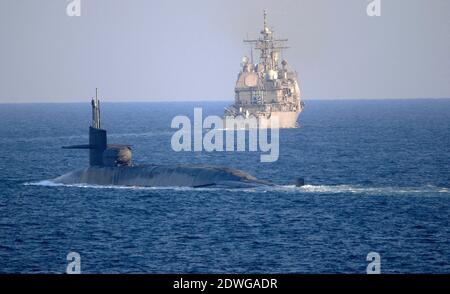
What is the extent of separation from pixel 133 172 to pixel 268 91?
119m

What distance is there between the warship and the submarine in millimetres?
112839

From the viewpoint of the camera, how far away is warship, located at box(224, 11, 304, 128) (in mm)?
185125

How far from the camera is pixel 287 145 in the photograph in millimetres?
128125

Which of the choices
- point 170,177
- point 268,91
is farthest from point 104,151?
point 268,91

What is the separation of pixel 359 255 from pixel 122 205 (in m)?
20.1

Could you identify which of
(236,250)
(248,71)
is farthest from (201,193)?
(248,71)

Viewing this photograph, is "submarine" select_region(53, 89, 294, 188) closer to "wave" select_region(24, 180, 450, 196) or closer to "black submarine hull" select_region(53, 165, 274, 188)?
"black submarine hull" select_region(53, 165, 274, 188)

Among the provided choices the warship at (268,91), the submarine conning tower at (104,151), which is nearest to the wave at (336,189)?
the submarine conning tower at (104,151)

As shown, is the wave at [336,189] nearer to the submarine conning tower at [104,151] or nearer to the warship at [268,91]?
the submarine conning tower at [104,151]

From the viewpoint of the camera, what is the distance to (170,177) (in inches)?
2756
